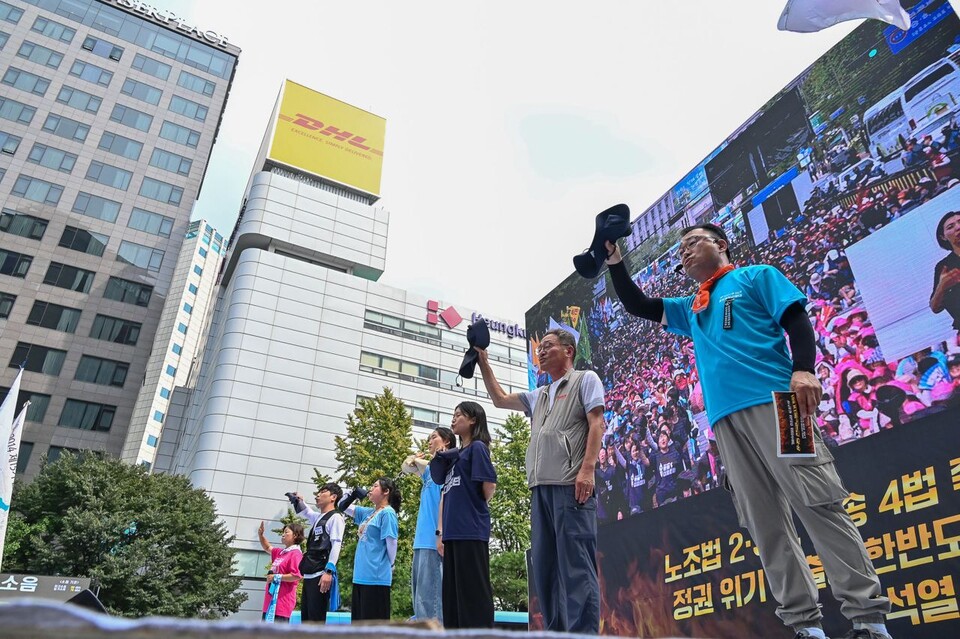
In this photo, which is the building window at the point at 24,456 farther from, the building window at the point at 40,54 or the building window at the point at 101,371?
the building window at the point at 40,54

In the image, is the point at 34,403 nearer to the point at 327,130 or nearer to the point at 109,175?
the point at 109,175

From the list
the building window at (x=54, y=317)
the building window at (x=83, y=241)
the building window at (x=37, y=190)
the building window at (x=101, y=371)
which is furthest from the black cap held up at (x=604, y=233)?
the building window at (x=37, y=190)

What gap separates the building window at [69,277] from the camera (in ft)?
106

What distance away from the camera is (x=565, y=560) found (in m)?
2.75

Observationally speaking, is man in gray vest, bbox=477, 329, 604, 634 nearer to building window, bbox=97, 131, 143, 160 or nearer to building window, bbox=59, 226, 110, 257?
building window, bbox=59, 226, 110, 257

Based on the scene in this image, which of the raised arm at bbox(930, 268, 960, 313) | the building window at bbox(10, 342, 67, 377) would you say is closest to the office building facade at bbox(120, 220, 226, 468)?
A: the building window at bbox(10, 342, 67, 377)

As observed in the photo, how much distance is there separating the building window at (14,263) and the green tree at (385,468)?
23.7 meters

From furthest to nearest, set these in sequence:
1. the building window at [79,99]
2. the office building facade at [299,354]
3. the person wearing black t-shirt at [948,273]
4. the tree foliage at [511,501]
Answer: the building window at [79,99]
the office building facade at [299,354]
the tree foliage at [511,501]
the person wearing black t-shirt at [948,273]

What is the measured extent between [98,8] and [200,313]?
968 inches

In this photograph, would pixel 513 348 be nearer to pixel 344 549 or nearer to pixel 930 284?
pixel 344 549

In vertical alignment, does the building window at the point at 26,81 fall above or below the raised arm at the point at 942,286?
above

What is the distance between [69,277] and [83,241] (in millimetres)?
2471

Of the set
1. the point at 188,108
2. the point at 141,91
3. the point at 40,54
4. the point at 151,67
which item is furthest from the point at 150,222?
the point at 40,54

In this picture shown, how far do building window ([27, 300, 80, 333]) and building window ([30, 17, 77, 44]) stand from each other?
20.2m
